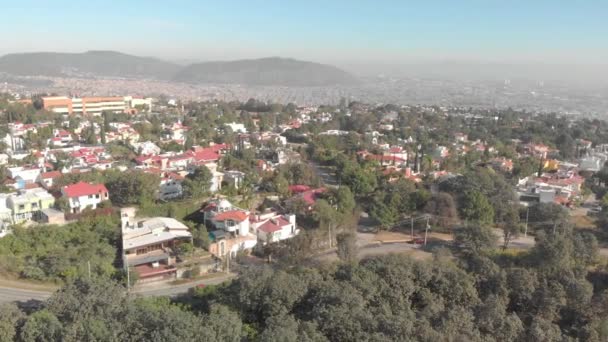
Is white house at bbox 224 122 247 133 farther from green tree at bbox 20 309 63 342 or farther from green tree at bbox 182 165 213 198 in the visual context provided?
green tree at bbox 20 309 63 342

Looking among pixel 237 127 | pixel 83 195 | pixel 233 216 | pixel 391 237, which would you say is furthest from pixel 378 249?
pixel 237 127

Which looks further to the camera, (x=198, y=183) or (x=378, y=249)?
(x=198, y=183)

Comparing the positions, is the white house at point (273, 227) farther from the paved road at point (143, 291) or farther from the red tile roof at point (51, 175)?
the red tile roof at point (51, 175)

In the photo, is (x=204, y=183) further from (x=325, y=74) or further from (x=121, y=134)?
(x=325, y=74)

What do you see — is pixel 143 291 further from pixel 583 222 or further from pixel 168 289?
pixel 583 222

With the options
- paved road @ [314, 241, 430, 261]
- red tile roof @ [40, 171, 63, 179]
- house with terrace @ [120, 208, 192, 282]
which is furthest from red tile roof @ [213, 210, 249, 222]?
red tile roof @ [40, 171, 63, 179]

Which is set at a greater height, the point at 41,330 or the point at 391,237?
the point at 41,330

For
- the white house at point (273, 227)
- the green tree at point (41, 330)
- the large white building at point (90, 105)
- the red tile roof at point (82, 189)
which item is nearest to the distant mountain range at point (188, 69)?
the large white building at point (90, 105)
